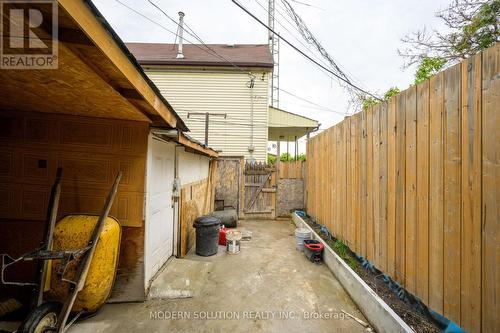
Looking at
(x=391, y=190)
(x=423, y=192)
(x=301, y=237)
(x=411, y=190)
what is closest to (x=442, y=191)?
(x=423, y=192)

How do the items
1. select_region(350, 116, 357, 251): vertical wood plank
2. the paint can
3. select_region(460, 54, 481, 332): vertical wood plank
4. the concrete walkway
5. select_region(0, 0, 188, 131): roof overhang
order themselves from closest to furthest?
select_region(0, 0, 188, 131): roof overhang
select_region(460, 54, 481, 332): vertical wood plank
the concrete walkway
select_region(350, 116, 357, 251): vertical wood plank
the paint can

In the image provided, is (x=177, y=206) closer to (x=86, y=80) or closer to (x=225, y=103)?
(x=86, y=80)

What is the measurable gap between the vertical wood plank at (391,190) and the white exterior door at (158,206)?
2976mm

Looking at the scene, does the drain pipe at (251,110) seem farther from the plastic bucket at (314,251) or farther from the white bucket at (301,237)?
the plastic bucket at (314,251)

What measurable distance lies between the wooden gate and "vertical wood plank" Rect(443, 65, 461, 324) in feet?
17.8

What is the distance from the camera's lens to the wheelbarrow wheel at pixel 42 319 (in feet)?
5.44

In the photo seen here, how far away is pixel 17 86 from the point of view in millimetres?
1725

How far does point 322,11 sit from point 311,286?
15.3ft

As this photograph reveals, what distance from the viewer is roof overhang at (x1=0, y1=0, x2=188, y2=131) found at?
40.3 inches

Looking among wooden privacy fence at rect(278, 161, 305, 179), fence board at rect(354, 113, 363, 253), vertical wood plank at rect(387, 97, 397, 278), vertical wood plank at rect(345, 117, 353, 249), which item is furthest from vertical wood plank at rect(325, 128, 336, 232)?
wooden privacy fence at rect(278, 161, 305, 179)

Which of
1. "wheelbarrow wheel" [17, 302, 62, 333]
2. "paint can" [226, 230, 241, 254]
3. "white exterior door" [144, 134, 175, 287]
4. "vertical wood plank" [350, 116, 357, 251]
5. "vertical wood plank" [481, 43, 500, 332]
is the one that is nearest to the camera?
"vertical wood plank" [481, 43, 500, 332]

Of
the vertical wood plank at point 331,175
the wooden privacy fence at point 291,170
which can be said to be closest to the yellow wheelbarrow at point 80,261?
the vertical wood plank at point 331,175

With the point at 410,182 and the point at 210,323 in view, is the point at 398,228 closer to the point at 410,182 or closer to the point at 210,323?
the point at 410,182

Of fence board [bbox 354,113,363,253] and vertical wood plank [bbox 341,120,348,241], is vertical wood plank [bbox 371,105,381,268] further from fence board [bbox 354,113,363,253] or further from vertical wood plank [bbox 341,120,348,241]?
vertical wood plank [bbox 341,120,348,241]
